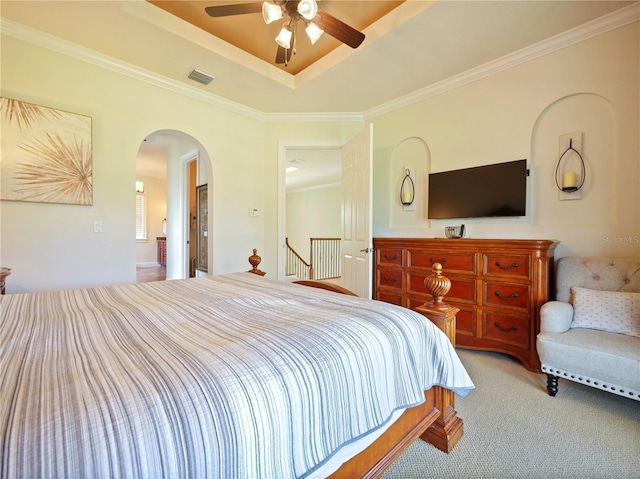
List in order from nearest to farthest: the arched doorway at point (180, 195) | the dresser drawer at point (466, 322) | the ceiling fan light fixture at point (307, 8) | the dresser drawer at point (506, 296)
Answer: the ceiling fan light fixture at point (307, 8)
the dresser drawer at point (506, 296)
the dresser drawer at point (466, 322)
the arched doorway at point (180, 195)

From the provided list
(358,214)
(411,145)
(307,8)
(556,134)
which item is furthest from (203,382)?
(411,145)

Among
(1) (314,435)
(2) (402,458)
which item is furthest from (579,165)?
(1) (314,435)

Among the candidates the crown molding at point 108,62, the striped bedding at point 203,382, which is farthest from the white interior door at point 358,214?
the striped bedding at point 203,382

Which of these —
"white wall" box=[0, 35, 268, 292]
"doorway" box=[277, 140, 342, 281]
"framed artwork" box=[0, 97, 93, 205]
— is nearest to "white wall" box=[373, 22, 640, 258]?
"doorway" box=[277, 140, 342, 281]

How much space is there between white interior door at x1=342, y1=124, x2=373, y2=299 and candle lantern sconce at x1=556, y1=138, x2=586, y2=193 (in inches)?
64.6

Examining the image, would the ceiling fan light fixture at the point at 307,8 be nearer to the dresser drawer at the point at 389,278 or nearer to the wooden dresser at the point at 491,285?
the wooden dresser at the point at 491,285

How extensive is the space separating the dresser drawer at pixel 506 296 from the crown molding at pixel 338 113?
6.75 ft

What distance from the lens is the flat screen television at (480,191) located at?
2572mm

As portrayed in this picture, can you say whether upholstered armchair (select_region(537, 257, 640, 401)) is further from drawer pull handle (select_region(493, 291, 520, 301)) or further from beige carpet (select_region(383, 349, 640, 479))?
drawer pull handle (select_region(493, 291, 520, 301))

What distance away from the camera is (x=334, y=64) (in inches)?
108

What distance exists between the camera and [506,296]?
2320 mm

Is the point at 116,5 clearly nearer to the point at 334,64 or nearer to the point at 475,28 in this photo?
the point at 334,64

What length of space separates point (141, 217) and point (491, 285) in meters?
8.20

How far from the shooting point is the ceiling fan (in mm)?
1817
